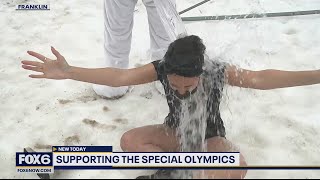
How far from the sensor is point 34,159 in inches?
85.7

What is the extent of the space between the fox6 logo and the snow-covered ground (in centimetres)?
8

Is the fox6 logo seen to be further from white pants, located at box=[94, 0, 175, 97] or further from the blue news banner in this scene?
white pants, located at box=[94, 0, 175, 97]

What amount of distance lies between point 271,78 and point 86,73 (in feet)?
3.43

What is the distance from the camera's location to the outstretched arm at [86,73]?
1.79 meters

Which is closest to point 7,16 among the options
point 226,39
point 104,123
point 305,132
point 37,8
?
point 37,8

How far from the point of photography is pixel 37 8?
4309 millimetres

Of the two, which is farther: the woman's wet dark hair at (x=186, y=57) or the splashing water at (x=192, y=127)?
the splashing water at (x=192, y=127)

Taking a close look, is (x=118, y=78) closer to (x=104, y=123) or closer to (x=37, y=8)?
(x=104, y=123)

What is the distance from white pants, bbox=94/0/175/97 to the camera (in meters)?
2.46

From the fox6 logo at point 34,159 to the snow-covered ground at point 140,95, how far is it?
0.26 ft

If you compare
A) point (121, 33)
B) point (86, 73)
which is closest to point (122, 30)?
point (121, 33)

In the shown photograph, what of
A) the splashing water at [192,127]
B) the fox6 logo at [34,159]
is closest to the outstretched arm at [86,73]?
the splashing water at [192,127]

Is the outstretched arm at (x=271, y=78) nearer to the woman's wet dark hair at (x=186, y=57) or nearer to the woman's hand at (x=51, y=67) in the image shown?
the woman's wet dark hair at (x=186, y=57)

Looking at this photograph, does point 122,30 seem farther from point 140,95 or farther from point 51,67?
point 51,67
